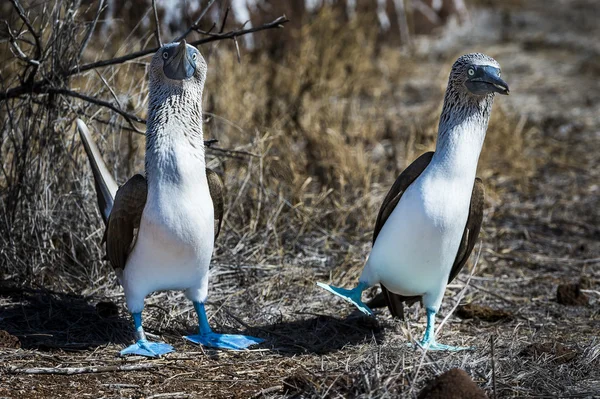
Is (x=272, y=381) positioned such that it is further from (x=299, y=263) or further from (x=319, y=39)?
(x=319, y=39)

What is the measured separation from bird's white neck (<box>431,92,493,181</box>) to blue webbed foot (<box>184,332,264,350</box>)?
1156 millimetres

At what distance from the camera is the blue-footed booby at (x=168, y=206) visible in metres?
3.46

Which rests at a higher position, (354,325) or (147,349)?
(147,349)

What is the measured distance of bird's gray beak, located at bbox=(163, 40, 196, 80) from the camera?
3.48 meters

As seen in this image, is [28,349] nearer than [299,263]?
Yes

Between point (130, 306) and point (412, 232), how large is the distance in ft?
4.19

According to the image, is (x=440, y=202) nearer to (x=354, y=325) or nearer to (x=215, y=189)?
(x=354, y=325)

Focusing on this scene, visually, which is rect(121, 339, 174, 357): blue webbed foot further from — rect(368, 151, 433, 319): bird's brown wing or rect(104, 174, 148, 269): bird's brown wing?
rect(368, 151, 433, 319): bird's brown wing

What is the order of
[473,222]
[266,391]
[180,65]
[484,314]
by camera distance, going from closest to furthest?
[266,391], [180,65], [473,222], [484,314]

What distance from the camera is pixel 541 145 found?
7.39m

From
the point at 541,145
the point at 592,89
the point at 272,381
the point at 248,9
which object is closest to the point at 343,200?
the point at 272,381

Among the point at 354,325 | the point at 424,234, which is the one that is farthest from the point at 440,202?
the point at 354,325

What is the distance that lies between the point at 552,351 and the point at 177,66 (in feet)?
6.50

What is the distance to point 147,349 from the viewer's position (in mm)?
3617
